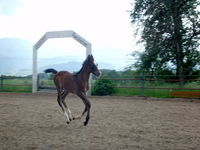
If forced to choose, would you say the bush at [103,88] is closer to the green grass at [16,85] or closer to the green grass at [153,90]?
the green grass at [153,90]

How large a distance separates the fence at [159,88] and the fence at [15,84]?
21.5 ft

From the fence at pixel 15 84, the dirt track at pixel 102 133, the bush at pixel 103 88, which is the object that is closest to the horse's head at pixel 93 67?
the dirt track at pixel 102 133

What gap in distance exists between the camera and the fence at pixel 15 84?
1770cm

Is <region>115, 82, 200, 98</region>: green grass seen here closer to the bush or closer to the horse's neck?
the bush

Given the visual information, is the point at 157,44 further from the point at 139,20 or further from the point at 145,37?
the point at 139,20

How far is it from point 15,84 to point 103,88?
282 inches

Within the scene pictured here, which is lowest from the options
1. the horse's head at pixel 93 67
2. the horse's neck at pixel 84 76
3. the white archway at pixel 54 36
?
the horse's neck at pixel 84 76

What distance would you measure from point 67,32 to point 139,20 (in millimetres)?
5187

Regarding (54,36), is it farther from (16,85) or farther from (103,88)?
(16,85)

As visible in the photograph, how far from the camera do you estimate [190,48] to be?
52.5 feet

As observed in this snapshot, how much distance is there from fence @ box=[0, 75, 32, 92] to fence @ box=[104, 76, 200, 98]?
6.54m

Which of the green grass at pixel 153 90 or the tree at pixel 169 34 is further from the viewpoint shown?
the tree at pixel 169 34

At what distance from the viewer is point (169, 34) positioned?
53.7 ft

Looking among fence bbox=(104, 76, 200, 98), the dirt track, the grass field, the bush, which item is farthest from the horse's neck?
the bush
